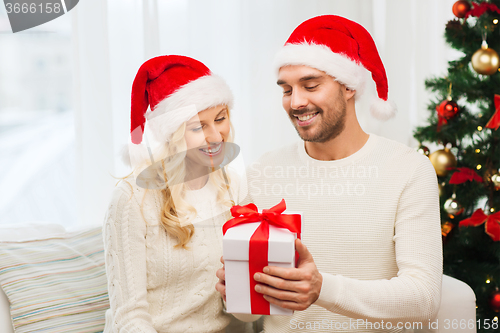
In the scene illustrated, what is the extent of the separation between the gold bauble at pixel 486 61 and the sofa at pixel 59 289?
36.2 inches

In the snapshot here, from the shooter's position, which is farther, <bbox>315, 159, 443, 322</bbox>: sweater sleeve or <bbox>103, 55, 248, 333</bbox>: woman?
<bbox>103, 55, 248, 333</bbox>: woman

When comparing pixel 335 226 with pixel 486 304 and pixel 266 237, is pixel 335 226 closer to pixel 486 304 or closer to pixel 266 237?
pixel 266 237

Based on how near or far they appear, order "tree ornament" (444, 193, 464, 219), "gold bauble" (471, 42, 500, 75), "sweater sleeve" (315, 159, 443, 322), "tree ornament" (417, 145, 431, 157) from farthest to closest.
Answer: "tree ornament" (417, 145, 431, 157) → "tree ornament" (444, 193, 464, 219) → "gold bauble" (471, 42, 500, 75) → "sweater sleeve" (315, 159, 443, 322)

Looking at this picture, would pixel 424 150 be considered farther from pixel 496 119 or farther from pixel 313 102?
pixel 313 102

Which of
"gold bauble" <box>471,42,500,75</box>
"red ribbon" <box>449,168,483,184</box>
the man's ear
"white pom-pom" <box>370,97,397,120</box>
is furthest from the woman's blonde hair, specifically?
"gold bauble" <box>471,42,500,75</box>

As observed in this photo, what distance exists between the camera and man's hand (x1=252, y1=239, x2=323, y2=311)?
0.99 meters

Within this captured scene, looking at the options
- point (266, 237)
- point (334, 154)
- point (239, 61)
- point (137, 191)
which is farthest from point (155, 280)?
point (239, 61)

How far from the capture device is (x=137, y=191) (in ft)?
4.38

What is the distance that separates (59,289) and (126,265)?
0.38m

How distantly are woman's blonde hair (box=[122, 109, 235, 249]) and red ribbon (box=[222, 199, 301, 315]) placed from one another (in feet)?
0.93

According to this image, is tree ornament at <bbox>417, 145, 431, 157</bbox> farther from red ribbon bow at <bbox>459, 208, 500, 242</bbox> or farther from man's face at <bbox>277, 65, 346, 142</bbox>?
man's face at <bbox>277, 65, 346, 142</bbox>

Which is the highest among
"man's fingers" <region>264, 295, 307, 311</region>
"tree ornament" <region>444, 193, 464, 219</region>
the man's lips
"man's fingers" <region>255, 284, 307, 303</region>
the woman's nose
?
the man's lips

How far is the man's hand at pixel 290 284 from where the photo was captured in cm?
99

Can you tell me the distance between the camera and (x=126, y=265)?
49.1 inches
